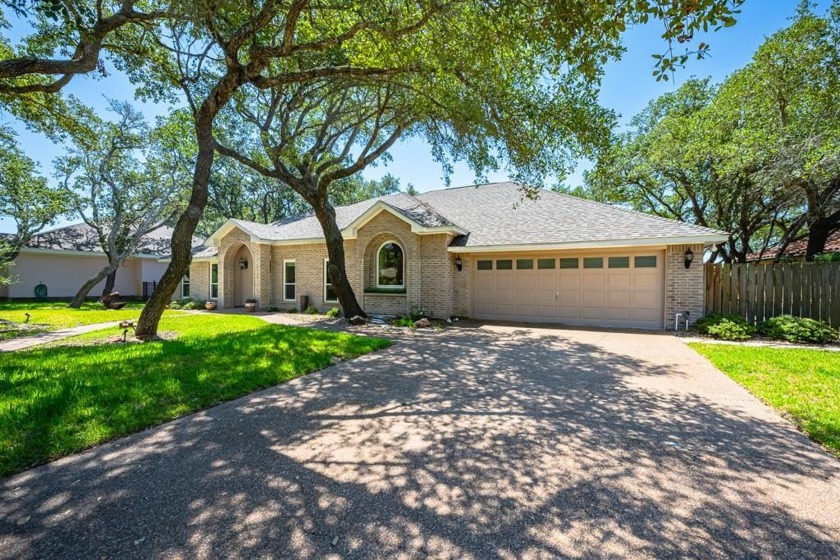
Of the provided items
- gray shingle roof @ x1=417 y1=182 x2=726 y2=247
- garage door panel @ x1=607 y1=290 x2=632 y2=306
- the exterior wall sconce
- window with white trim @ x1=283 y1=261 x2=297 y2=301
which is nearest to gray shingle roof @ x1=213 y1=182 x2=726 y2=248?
Result: gray shingle roof @ x1=417 y1=182 x2=726 y2=247

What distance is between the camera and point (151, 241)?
27531 mm

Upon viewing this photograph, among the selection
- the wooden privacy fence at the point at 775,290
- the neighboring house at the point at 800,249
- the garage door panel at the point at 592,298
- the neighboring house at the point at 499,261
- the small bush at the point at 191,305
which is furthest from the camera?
the small bush at the point at 191,305

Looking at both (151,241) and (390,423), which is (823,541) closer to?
(390,423)

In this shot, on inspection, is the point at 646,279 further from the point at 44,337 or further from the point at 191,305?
the point at 191,305

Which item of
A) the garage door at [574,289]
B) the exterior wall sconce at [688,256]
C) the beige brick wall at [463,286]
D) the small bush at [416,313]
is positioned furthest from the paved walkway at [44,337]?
the exterior wall sconce at [688,256]

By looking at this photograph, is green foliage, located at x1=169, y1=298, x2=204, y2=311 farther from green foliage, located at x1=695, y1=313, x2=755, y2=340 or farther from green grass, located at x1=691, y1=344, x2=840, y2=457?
green foliage, located at x1=695, y1=313, x2=755, y2=340

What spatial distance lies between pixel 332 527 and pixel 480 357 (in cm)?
536

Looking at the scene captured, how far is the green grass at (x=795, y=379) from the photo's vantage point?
409 centimetres

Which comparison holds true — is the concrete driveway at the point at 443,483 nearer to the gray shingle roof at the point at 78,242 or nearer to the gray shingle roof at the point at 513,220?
the gray shingle roof at the point at 513,220

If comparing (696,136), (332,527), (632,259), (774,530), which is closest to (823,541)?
(774,530)

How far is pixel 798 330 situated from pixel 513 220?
26.8 ft

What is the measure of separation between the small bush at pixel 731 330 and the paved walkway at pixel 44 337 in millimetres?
16172

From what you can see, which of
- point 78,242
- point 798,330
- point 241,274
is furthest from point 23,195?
point 798,330

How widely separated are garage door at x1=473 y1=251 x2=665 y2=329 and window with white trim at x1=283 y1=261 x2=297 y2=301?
Answer: 822 cm
